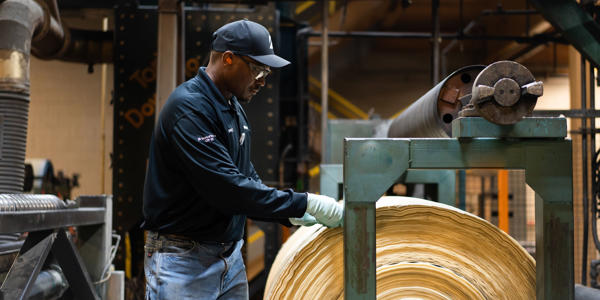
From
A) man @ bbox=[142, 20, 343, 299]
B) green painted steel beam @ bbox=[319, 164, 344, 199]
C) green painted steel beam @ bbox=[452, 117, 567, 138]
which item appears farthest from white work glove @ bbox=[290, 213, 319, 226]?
green painted steel beam @ bbox=[319, 164, 344, 199]

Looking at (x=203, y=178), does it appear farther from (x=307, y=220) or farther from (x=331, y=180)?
(x=331, y=180)

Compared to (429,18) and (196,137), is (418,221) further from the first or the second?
(429,18)

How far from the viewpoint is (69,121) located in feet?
28.7

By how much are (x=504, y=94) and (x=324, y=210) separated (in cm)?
70

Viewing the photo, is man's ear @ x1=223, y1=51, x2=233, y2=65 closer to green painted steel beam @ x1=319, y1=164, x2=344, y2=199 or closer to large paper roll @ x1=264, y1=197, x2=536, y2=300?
large paper roll @ x1=264, y1=197, x2=536, y2=300

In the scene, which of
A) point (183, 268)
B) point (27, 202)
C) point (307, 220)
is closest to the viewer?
point (183, 268)

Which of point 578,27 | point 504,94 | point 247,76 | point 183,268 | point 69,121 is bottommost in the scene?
point 183,268

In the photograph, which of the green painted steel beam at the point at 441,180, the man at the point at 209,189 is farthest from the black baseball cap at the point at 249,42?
the green painted steel beam at the point at 441,180

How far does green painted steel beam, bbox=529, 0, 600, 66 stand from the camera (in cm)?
402

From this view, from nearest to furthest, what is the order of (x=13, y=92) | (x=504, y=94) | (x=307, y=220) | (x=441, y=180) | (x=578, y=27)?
1. (x=504, y=94)
2. (x=307, y=220)
3. (x=13, y=92)
4. (x=441, y=180)
5. (x=578, y=27)

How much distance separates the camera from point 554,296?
169 centimetres

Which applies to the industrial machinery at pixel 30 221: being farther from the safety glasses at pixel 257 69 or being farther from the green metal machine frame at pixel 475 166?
the green metal machine frame at pixel 475 166

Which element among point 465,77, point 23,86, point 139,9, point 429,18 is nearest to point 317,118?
point 429,18

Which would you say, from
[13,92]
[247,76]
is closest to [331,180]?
[247,76]
